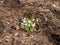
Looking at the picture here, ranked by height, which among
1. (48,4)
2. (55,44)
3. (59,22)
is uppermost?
(48,4)

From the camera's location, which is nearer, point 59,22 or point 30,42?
point 30,42

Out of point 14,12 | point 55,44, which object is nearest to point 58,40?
point 55,44

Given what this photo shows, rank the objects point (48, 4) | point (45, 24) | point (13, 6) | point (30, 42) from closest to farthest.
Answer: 1. point (30, 42)
2. point (45, 24)
3. point (13, 6)
4. point (48, 4)

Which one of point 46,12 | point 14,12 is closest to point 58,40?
point 46,12

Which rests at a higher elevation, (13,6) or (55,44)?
(13,6)

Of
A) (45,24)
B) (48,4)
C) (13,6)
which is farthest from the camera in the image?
(48,4)

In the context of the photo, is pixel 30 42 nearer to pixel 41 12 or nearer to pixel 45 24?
pixel 45 24

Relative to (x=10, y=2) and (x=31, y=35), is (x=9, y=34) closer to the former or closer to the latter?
(x=31, y=35)
